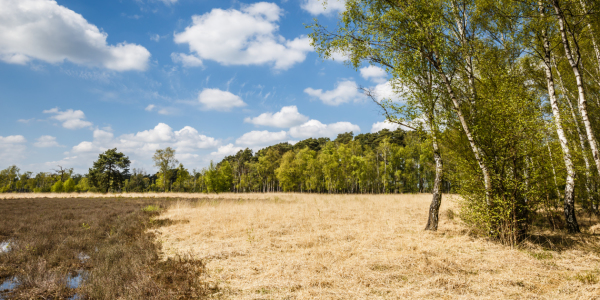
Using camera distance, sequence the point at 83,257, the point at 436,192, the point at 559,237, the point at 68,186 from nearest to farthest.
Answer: the point at 83,257
the point at 559,237
the point at 436,192
the point at 68,186

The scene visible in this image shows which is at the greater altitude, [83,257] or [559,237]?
[559,237]

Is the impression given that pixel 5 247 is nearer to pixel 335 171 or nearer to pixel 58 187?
pixel 335 171

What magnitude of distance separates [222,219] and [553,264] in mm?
12253

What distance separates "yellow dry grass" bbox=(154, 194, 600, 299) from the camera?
16.2 ft

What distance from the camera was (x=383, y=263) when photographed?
6.27m

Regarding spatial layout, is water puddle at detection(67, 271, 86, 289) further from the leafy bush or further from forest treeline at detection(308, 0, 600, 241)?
the leafy bush

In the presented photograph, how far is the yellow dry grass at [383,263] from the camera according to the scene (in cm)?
493

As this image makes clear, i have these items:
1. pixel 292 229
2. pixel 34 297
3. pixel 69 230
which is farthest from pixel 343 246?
pixel 69 230

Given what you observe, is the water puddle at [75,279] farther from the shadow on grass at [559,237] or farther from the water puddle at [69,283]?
the shadow on grass at [559,237]

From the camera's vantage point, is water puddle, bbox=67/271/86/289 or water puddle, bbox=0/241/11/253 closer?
water puddle, bbox=67/271/86/289

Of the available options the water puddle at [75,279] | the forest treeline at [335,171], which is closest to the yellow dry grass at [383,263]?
the water puddle at [75,279]

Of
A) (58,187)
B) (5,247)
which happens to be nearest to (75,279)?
(5,247)

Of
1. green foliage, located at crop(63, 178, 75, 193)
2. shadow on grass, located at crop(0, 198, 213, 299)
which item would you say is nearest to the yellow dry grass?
shadow on grass, located at crop(0, 198, 213, 299)

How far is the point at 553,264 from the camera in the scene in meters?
6.38
